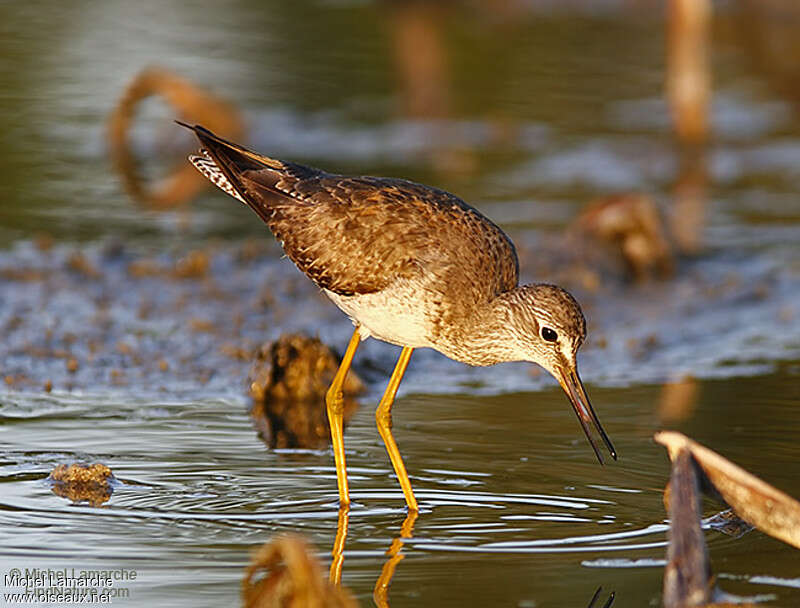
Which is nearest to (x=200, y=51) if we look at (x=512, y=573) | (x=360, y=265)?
(x=360, y=265)

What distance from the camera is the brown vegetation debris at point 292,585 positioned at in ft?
15.7

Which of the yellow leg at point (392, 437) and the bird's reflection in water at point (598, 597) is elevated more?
the bird's reflection in water at point (598, 597)

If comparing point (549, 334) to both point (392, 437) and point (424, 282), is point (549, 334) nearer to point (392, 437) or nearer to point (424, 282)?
point (424, 282)

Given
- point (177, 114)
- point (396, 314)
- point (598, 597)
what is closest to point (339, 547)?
point (598, 597)

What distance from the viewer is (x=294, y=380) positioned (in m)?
9.39

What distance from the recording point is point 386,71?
68.4ft

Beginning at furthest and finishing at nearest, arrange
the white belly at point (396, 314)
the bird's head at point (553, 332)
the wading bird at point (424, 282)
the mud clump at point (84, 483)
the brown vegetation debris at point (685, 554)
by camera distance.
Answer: the white belly at point (396, 314), the wading bird at point (424, 282), the bird's head at point (553, 332), the mud clump at point (84, 483), the brown vegetation debris at point (685, 554)

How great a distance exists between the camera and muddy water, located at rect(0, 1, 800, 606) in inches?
259

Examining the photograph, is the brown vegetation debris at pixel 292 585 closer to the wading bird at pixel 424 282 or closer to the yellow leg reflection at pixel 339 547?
the yellow leg reflection at pixel 339 547

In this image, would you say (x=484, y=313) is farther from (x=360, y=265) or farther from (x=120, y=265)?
(x=120, y=265)

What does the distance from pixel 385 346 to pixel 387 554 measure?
4.38 metres

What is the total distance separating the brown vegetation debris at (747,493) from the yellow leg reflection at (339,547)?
4.97 feet

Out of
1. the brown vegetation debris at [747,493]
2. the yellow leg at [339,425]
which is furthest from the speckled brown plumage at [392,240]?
the brown vegetation debris at [747,493]

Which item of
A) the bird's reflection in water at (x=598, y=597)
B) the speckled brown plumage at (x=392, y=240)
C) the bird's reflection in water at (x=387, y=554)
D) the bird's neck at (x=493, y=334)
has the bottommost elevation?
the bird's reflection in water at (x=387, y=554)
